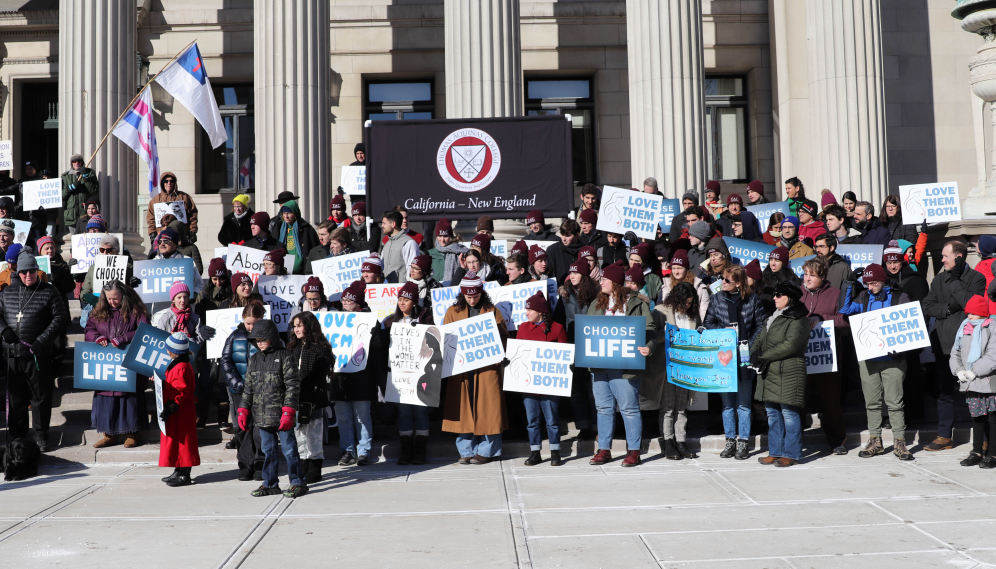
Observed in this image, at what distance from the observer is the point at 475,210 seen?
1441cm

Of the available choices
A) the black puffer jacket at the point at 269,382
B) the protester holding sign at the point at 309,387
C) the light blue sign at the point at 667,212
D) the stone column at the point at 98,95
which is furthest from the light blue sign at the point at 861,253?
the stone column at the point at 98,95

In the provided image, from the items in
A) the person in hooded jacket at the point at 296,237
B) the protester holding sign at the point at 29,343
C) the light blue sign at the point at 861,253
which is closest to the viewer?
the protester holding sign at the point at 29,343

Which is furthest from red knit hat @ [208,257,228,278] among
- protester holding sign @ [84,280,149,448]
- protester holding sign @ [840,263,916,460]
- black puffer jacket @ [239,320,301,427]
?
protester holding sign @ [840,263,916,460]

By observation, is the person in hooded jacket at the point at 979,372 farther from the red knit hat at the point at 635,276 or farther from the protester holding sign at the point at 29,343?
the protester holding sign at the point at 29,343

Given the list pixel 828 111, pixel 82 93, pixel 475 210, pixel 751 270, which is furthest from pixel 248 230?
pixel 828 111

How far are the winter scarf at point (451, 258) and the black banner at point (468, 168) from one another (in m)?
1.13

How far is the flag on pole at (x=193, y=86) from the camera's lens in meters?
16.8

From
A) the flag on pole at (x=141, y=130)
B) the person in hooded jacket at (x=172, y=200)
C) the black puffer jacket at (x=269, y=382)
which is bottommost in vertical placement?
the black puffer jacket at (x=269, y=382)

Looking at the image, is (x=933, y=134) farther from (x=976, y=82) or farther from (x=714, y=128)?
(x=976, y=82)

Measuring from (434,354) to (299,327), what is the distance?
172 cm

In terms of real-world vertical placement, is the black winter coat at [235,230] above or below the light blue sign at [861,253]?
above

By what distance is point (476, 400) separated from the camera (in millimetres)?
11445

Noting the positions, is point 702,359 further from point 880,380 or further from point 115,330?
point 115,330

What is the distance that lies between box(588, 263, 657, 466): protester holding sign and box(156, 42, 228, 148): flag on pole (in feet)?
27.7
